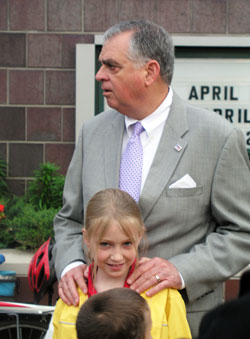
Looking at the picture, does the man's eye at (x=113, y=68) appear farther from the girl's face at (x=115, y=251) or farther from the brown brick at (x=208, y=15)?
the brown brick at (x=208, y=15)

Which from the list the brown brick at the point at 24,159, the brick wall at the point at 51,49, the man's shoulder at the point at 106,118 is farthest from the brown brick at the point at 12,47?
the man's shoulder at the point at 106,118

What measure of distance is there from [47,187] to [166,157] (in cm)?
285

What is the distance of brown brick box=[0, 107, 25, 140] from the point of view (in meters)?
5.44

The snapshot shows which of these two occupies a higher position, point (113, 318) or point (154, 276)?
point (113, 318)

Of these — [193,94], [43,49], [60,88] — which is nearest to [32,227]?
[60,88]

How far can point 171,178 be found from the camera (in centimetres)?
253

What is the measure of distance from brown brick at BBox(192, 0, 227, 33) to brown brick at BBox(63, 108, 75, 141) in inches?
50.8

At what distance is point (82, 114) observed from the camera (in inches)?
212

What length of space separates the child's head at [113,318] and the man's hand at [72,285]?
2.15ft

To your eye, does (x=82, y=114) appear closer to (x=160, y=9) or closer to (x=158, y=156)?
(x=160, y=9)

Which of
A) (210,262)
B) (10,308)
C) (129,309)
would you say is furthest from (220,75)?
(129,309)

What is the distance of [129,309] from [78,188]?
113 centimetres

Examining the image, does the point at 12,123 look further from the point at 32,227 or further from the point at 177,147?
the point at 177,147

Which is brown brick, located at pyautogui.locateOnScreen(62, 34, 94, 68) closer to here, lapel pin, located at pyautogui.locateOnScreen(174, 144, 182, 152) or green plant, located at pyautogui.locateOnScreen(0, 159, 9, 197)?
green plant, located at pyautogui.locateOnScreen(0, 159, 9, 197)
